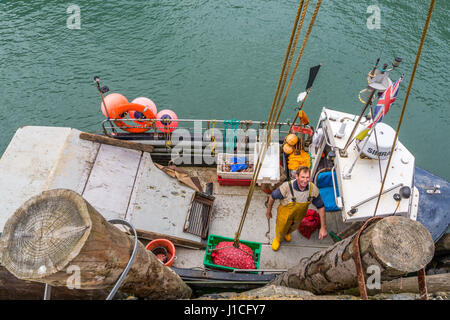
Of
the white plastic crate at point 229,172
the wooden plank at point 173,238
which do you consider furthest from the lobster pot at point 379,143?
the wooden plank at point 173,238

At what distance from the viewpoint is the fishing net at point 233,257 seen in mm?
6598

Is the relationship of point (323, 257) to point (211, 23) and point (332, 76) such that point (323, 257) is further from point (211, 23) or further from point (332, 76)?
point (211, 23)

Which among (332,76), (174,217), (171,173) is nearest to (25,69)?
(171,173)

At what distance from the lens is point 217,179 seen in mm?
8867

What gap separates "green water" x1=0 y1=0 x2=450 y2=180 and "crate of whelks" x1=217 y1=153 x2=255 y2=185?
6.09 m

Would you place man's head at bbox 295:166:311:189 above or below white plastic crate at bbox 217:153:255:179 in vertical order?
above

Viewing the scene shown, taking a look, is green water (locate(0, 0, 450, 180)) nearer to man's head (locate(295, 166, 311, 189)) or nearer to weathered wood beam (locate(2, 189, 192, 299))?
man's head (locate(295, 166, 311, 189))

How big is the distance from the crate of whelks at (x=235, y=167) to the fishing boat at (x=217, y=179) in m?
0.03

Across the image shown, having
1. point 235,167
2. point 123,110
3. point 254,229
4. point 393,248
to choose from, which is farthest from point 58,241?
point 123,110

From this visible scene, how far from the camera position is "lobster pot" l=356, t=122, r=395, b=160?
19.4ft

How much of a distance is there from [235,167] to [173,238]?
278cm

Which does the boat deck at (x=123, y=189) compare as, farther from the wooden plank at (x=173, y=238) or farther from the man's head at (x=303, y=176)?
the man's head at (x=303, y=176)

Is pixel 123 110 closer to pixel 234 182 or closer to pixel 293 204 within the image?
A: pixel 234 182

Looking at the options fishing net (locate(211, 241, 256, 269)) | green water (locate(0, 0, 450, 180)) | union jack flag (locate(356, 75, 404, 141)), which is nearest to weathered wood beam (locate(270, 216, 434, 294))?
union jack flag (locate(356, 75, 404, 141))
